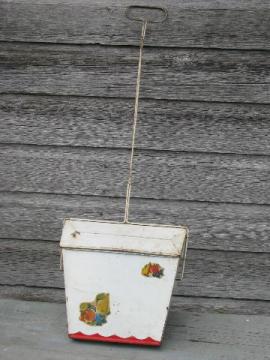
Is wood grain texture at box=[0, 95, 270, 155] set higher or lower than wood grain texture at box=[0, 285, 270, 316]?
higher

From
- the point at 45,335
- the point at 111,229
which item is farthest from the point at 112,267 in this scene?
the point at 45,335

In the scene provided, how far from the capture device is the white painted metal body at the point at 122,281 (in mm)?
1869

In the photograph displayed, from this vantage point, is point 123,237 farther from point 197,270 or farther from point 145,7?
point 145,7

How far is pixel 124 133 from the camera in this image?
7.11 ft

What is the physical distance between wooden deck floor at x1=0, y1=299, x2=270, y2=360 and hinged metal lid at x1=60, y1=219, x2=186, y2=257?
268 mm

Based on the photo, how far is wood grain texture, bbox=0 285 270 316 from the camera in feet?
7.43

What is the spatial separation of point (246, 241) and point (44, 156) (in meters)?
0.64

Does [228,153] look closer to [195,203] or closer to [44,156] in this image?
[195,203]

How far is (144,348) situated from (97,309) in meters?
0.17

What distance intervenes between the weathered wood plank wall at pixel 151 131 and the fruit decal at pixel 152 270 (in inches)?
13.9

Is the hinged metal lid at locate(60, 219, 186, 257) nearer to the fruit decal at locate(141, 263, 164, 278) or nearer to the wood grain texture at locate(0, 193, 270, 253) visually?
the fruit decal at locate(141, 263, 164, 278)

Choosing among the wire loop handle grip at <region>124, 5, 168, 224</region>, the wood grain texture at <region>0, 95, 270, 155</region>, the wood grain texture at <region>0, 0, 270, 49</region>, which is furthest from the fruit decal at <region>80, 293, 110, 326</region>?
the wood grain texture at <region>0, 0, 270, 49</region>

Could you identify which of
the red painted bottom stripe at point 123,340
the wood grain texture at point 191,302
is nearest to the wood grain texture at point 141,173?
the wood grain texture at point 191,302

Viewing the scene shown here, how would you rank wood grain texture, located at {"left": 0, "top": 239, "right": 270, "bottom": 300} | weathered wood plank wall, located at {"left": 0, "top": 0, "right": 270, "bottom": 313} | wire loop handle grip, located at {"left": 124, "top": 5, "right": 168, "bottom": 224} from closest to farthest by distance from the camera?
wire loop handle grip, located at {"left": 124, "top": 5, "right": 168, "bottom": 224}
weathered wood plank wall, located at {"left": 0, "top": 0, "right": 270, "bottom": 313}
wood grain texture, located at {"left": 0, "top": 239, "right": 270, "bottom": 300}
